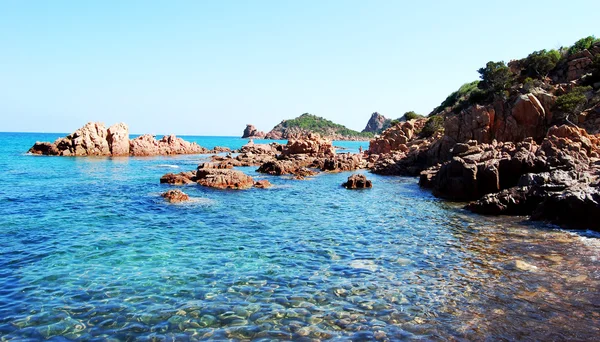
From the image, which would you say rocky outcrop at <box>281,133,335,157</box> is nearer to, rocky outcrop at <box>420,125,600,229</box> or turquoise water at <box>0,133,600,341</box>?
rocky outcrop at <box>420,125,600,229</box>

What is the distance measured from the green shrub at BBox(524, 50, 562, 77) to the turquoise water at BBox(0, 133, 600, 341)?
56.7 metres

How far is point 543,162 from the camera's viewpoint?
26.4 m

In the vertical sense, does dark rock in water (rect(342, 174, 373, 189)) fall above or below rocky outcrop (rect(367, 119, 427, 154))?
below

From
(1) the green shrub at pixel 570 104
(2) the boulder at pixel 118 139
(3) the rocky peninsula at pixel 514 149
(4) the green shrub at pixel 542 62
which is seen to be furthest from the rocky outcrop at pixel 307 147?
(4) the green shrub at pixel 542 62

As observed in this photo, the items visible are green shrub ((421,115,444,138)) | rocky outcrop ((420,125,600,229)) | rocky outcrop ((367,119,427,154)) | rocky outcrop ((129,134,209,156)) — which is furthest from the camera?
rocky outcrop ((129,134,209,156))

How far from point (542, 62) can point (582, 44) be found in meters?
9.72

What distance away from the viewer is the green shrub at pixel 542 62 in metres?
65.5

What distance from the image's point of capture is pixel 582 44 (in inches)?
2694

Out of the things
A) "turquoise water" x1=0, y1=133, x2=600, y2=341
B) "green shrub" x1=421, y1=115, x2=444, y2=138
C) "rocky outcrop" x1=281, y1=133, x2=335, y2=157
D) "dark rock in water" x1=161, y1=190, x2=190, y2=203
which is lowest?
"turquoise water" x1=0, y1=133, x2=600, y2=341

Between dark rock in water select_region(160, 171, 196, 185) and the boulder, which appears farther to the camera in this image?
the boulder

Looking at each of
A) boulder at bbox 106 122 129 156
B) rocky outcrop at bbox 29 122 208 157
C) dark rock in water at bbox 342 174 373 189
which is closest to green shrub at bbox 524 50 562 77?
dark rock in water at bbox 342 174 373 189

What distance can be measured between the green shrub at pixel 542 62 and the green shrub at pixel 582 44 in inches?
109

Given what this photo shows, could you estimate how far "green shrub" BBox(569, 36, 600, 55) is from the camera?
66.8 metres

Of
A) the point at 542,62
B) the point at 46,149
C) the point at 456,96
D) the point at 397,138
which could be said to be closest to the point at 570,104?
the point at 542,62
